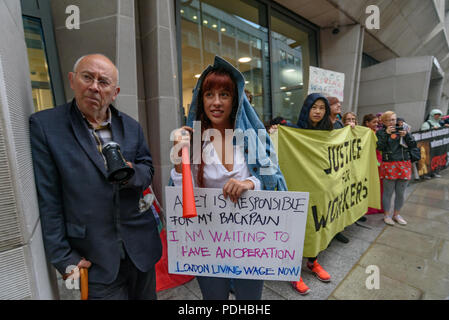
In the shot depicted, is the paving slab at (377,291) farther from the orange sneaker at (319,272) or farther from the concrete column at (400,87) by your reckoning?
the concrete column at (400,87)

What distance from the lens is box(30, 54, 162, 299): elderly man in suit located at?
0.93 m

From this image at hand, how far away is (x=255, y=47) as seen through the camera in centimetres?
482

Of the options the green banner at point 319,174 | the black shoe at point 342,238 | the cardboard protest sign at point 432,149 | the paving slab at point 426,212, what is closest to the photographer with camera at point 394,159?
the paving slab at point 426,212

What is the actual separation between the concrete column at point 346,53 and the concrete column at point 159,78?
5.25m

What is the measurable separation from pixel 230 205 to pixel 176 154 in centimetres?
41

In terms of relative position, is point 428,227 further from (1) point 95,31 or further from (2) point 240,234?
(1) point 95,31

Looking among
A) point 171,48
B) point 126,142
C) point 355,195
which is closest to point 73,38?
point 171,48

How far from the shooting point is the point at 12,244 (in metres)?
0.73

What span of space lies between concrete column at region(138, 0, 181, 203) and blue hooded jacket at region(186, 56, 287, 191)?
1.48m

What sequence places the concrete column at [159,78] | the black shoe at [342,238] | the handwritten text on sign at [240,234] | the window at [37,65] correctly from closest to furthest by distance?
the handwritten text on sign at [240,234] → the window at [37,65] → the concrete column at [159,78] → the black shoe at [342,238]

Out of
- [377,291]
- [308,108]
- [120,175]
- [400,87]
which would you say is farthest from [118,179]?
[400,87]

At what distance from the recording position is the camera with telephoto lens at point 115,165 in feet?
2.86

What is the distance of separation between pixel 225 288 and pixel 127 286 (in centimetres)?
59

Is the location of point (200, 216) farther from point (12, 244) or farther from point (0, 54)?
point (0, 54)
